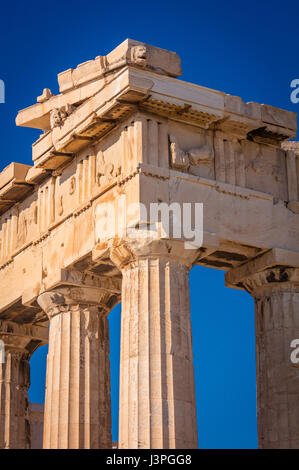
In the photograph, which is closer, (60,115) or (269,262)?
(269,262)

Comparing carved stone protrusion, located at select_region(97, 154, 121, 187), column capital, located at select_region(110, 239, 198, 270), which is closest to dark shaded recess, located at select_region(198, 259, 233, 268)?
column capital, located at select_region(110, 239, 198, 270)

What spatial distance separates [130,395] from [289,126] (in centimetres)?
1007

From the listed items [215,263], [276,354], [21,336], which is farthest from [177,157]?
[21,336]

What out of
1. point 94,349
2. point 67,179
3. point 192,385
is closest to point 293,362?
point 192,385

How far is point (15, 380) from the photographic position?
41.4m

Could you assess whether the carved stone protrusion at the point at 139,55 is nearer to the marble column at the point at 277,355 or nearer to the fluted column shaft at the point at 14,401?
the marble column at the point at 277,355

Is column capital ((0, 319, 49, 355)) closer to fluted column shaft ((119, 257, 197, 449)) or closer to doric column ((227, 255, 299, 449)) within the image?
doric column ((227, 255, 299, 449))

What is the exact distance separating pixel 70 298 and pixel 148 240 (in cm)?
509

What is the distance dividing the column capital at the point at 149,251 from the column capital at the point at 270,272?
8.68 feet

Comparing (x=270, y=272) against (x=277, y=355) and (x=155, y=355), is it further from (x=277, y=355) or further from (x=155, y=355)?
(x=155, y=355)

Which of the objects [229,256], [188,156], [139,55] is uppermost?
[139,55]

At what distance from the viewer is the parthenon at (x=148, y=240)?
101 ft

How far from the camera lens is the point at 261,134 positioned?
113 ft

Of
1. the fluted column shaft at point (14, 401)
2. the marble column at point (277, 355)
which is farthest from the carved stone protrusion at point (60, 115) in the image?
the fluted column shaft at point (14, 401)
